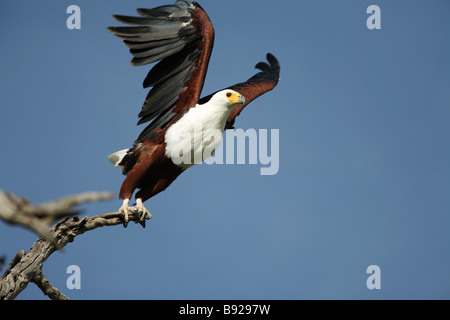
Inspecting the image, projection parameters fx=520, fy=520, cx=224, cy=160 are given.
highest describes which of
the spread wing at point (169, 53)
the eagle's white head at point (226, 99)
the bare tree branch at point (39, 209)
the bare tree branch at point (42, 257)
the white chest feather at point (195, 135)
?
the spread wing at point (169, 53)

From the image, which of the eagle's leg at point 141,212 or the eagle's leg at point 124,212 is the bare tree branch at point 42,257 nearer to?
the eagle's leg at point 124,212

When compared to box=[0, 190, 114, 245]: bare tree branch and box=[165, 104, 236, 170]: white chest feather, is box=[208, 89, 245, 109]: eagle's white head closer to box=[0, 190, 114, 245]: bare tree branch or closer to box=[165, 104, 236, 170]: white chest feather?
box=[165, 104, 236, 170]: white chest feather

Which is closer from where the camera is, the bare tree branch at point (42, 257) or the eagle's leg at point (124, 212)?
the bare tree branch at point (42, 257)

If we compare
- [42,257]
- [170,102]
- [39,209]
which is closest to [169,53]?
[170,102]

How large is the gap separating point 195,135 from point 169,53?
1198 mm

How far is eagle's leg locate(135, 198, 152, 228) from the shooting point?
22.8 ft

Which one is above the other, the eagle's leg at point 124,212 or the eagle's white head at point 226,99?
the eagle's white head at point 226,99

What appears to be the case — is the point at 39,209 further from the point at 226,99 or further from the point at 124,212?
the point at 226,99

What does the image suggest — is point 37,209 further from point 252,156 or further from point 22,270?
point 252,156

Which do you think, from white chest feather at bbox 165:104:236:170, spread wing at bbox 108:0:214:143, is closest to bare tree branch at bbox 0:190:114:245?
white chest feather at bbox 165:104:236:170

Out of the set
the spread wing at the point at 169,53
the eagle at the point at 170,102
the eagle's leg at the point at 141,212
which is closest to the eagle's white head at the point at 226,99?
the eagle at the point at 170,102

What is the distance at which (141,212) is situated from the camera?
275 inches

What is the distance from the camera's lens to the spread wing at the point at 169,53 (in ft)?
23.2
